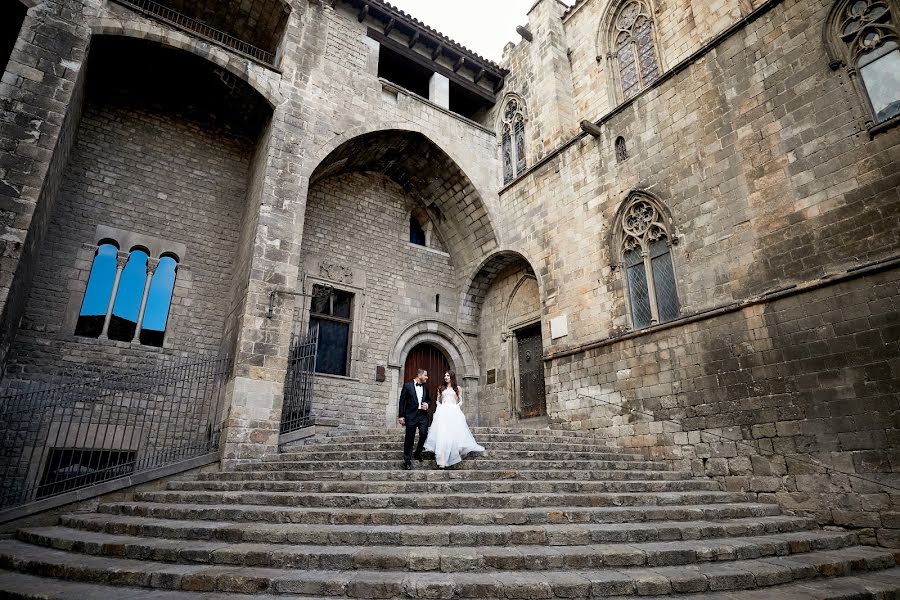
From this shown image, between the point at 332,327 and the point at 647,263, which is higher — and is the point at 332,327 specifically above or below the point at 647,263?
below

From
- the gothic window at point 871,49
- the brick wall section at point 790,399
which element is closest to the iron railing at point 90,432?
the brick wall section at point 790,399

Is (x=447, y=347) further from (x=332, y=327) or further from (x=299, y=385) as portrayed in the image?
(x=299, y=385)

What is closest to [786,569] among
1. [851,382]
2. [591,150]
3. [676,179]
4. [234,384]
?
[851,382]

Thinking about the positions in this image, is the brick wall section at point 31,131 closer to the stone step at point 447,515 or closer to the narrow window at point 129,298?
the narrow window at point 129,298

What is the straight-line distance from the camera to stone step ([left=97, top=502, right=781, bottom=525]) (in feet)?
15.2

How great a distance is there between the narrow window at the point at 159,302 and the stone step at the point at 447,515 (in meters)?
5.04

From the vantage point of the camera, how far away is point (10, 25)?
8.32 m

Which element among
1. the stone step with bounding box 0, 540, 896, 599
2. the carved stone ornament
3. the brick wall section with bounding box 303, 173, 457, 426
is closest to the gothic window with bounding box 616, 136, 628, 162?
the brick wall section with bounding box 303, 173, 457, 426

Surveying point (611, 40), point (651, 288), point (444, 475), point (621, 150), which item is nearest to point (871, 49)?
point (621, 150)

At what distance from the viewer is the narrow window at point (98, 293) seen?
8.69 m

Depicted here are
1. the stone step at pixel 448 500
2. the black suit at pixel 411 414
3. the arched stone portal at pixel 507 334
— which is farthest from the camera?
the arched stone portal at pixel 507 334

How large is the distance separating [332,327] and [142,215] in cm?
457

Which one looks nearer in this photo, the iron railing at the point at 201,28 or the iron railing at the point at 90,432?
the iron railing at the point at 90,432

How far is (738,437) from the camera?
21.8 feet
